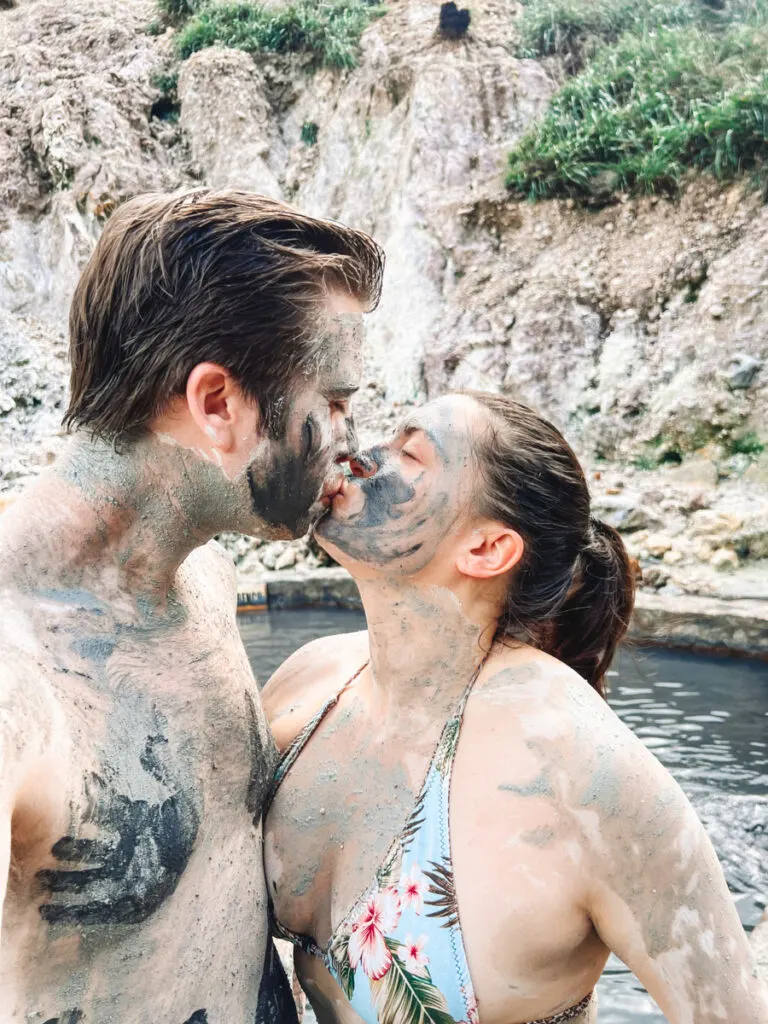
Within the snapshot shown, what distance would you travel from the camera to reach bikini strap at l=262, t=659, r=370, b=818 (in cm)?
178

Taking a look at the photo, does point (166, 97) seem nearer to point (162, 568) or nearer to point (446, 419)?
point (446, 419)

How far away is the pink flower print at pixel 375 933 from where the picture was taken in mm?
1512

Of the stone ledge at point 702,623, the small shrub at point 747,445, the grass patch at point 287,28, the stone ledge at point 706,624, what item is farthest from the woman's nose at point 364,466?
the grass patch at point 287,28

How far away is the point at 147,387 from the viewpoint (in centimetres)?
146

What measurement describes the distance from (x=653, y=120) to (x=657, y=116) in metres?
0.30

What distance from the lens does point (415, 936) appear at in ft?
4.87

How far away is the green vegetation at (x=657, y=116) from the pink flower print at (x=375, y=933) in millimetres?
9756

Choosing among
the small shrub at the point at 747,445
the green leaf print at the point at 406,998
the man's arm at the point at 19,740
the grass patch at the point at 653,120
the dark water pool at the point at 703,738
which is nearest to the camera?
the man's arm at the point at 19,740

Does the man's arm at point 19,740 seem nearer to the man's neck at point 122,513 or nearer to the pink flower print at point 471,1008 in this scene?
the man's neck at point 122,513

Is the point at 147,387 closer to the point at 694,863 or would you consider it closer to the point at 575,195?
the point at 694,863

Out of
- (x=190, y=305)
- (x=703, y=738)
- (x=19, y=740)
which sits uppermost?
(x=190, y=305)

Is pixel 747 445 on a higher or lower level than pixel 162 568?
lower

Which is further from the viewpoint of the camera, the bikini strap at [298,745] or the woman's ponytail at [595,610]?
the woman's ponytail at [595,610]

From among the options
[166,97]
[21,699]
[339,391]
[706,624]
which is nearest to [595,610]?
[339,391]
